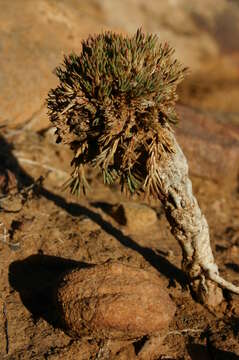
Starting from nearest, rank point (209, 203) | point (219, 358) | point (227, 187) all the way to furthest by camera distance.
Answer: point (219, 358)
point (209, 203)
point (227, 187)

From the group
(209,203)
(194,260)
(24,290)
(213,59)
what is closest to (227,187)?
(209,203)

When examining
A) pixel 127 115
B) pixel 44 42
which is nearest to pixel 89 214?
pixel 127 115

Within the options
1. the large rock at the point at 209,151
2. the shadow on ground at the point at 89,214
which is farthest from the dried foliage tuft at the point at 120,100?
the large rock at the point at 209,151

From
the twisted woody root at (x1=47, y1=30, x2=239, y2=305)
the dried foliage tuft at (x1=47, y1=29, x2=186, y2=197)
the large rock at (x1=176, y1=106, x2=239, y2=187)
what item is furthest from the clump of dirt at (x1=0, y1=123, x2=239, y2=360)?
the dried foliage tuft at (x1=47, y1=29, x2=186, y2=197)

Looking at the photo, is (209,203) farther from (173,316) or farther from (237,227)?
(173,316)

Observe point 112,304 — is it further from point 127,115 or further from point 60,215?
point 60,215

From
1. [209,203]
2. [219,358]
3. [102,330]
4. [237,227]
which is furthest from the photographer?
[209,203]
